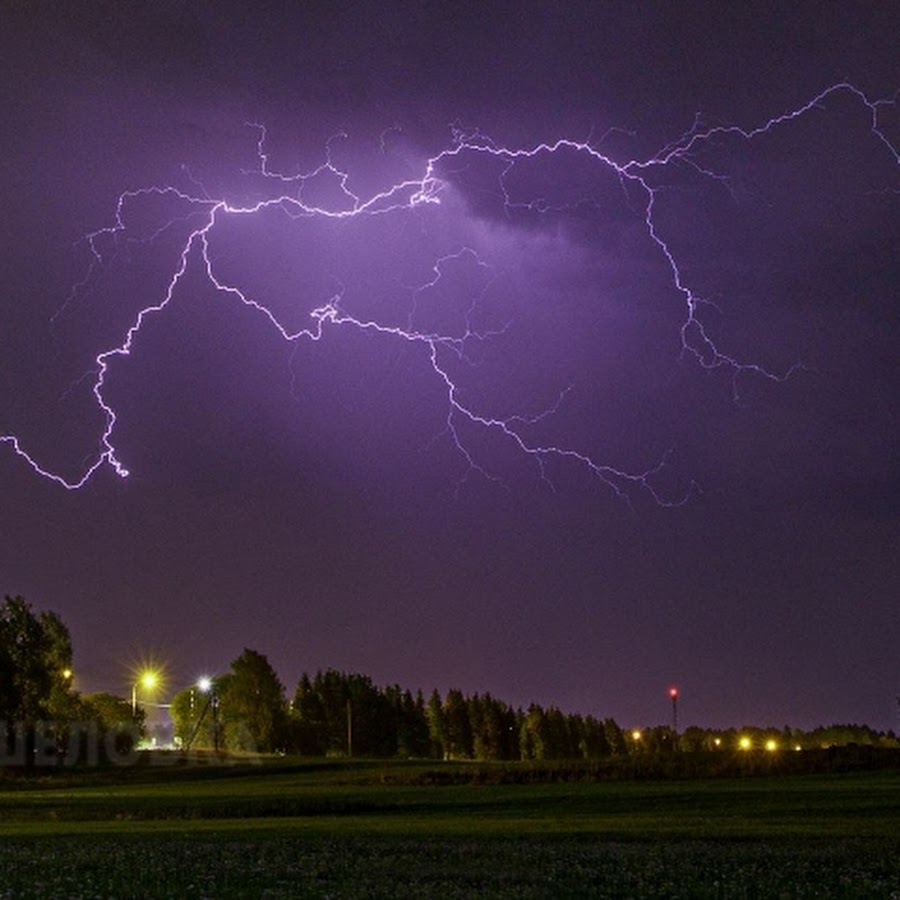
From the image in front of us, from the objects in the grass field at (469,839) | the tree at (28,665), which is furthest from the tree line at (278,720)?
the grass field at (469,839)

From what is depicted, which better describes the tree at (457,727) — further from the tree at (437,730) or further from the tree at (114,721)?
the tree at (114,721)

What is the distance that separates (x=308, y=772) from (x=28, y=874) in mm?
60112

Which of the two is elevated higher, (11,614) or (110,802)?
(11,614)

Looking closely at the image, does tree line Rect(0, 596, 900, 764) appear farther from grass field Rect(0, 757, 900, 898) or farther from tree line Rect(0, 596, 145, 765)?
grass field Rect(0, 757, 900, 898)

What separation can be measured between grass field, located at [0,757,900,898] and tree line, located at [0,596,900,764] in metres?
31.2

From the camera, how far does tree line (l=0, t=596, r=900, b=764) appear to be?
90.2 m

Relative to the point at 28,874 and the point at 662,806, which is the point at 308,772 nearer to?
the point at 662,806

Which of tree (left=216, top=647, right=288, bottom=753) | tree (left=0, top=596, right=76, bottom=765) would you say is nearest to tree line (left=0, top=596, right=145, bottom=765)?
tree (left=0, top=596, right=76, bottom=765)

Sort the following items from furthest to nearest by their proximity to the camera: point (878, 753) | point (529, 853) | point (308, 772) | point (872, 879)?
point (308, 772), point (878, 753), point (529, 853), point (872, 879)

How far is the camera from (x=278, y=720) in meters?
128

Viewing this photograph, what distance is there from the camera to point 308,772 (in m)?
76.9

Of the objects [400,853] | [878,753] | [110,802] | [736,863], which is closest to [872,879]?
[736,863]

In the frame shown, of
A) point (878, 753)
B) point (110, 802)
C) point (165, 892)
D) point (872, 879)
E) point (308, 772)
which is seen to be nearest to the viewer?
point (165, 892)

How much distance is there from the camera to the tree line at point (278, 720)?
296ft
